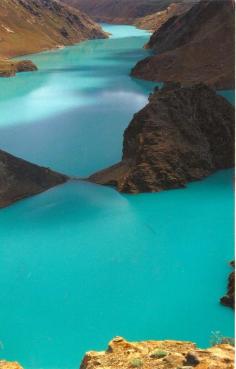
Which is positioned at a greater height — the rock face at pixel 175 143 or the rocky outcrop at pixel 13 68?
the rocky outcrop at pixel 13 68

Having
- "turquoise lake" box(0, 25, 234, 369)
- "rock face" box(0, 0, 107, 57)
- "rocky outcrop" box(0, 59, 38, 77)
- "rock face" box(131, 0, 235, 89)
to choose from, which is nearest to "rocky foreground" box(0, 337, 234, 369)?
"turquoise lake" box(0, 25, 234, 369)

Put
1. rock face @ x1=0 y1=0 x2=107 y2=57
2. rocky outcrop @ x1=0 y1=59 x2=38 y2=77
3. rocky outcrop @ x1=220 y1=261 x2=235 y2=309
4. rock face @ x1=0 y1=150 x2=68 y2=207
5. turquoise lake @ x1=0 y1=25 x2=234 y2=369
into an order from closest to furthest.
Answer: turquoise lake @ x1=0 y1=25 x2=234 y2=369 < rocky outcrop @ x1=220 y1=261 x2=235 y2=309 < rock face @ x1=0 y1=150 x2=68 y2=207 < rocky outcrop @ x1=0 y1=59 x2=38 y2=77 < rock face @ x1=0 y1=0 x2=107 y2=57

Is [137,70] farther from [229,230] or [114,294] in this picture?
[114,294]

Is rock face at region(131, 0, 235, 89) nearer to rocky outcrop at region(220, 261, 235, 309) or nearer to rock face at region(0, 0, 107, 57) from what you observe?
rock face at region(0, 0, 107, 57)

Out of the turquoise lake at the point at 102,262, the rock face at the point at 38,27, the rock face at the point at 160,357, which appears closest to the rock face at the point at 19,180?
the turquoise lake at the point at 102,262

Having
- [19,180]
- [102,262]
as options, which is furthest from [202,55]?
[102,262]

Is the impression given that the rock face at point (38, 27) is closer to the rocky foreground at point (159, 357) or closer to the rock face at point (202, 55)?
the rock face at point (202, 55)
